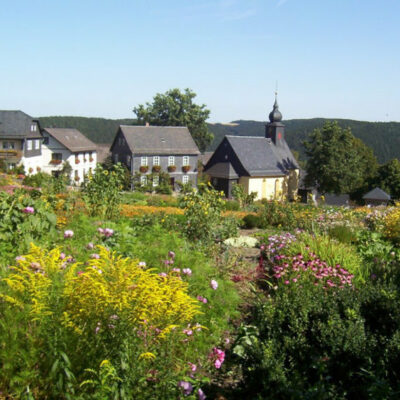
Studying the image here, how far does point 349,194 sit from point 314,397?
4818 cm

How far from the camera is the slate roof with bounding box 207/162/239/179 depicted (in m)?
40.8

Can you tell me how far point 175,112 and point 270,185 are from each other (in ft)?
70.6

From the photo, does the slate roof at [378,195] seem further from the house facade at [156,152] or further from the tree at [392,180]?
the house facade at [156,152]

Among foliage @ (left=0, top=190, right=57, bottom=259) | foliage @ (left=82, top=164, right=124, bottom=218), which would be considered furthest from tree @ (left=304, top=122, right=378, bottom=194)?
foliage @ (left=0, top=190, right=57, bottom=259)

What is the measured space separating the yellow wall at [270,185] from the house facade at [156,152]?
6.59 metres

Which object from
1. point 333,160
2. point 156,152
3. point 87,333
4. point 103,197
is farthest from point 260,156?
point 87,333

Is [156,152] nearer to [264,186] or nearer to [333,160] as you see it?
[264,186]

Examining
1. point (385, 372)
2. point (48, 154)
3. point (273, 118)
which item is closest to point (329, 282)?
point (385, 372)

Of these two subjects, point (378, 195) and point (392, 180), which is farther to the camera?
point (392, 180)

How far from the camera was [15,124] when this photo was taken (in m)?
42.5

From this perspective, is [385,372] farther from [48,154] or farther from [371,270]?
[48,154]

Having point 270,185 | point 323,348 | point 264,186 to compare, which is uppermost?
point 270,185

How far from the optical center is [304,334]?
13.8 ft

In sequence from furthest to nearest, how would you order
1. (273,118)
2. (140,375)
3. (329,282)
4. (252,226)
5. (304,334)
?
(273,118) → (252,226) → (329,282) → (304,334) → (140,375)
